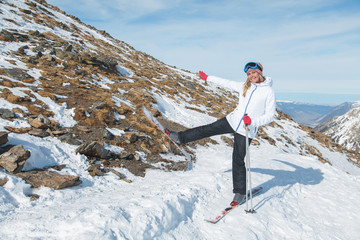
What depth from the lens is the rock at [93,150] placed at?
6.78 meters

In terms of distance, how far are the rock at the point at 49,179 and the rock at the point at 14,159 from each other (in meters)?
0.19

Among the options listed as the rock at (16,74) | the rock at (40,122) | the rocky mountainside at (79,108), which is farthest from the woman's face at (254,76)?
the rock at (16,74)

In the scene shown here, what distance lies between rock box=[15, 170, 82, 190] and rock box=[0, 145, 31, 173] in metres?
0.19

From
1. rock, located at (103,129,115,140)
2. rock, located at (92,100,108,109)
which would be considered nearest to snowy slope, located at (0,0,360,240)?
rock, located at (103,129,115,140)

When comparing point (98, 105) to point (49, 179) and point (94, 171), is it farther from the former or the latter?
point (49, 179)

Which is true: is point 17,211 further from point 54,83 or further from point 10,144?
point 54,83

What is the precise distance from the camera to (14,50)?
48.6 feet

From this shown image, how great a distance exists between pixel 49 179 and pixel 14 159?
0.92m

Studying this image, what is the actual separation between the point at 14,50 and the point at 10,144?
12.6 meters

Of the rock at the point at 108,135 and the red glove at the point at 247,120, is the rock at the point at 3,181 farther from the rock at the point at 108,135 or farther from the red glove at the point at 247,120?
the red glove at the point at 247,120

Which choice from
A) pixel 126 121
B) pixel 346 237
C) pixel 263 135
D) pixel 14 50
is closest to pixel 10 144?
pixel 126 121

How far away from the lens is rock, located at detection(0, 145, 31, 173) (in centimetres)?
491

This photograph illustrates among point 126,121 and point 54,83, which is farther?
point 54,83

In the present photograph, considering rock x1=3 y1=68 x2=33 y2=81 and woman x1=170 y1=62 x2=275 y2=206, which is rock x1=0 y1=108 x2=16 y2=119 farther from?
woman x1=170 y1=62 x2=275 y2=206
